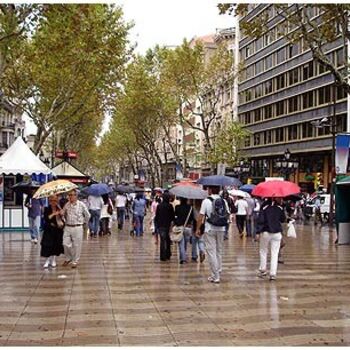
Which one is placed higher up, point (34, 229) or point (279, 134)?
point (279, 134)

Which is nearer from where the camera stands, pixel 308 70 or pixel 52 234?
pixel 52 234

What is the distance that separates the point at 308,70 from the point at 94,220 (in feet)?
113

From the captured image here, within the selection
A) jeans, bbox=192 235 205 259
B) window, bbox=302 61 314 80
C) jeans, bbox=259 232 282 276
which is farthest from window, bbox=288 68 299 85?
jeans, bbox=259 232 282 276

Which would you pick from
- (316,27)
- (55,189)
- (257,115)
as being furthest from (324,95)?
(55,189)

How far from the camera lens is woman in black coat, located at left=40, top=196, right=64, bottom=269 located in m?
13.5

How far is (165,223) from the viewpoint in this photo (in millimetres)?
15219

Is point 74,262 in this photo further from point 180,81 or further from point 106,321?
point 180,81

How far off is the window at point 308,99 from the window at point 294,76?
203 centimetres

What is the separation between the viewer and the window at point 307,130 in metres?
52.2

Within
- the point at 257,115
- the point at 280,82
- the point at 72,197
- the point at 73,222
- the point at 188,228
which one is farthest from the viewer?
the point at 257,115

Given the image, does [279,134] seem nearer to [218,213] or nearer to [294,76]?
[294,76]

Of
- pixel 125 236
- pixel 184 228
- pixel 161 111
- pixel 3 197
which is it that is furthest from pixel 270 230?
pixel 161 111

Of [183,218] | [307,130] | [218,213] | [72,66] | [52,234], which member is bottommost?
[52,234]

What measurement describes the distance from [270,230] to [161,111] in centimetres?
3846
